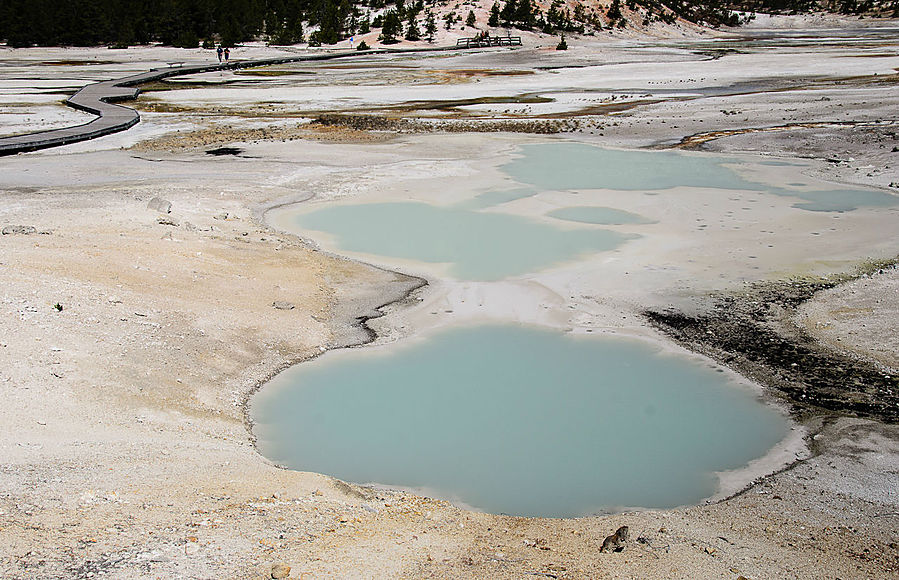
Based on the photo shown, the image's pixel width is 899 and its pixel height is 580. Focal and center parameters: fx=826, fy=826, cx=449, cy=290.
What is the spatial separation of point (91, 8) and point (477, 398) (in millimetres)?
71098

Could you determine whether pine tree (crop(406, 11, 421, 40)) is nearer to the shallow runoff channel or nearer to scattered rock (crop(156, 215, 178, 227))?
the shallow runoff channel

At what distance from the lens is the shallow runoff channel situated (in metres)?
6.43

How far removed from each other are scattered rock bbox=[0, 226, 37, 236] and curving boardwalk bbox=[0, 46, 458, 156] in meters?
9.87

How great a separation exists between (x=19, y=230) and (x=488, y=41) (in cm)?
6258

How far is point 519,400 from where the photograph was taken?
25.7ft

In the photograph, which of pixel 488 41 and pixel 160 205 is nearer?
pixel 160 205

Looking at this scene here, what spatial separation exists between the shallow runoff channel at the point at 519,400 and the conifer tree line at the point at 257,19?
61.7 m

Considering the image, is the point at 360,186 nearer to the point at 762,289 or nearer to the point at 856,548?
the point at 762,289

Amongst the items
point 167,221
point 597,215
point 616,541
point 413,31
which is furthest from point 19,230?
point 413,31

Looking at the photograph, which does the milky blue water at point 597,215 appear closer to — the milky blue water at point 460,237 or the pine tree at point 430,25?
the milky blue water at point 460,237

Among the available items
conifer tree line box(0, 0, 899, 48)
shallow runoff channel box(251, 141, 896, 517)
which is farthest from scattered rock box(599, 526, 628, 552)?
conifer tree line box(0, 0, 899, 48)

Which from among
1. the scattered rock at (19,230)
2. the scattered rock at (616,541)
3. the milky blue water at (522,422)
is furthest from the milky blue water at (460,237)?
the scattered rock at (616,541)

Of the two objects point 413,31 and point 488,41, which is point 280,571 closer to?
point 488,41

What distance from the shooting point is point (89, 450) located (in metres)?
6.06
